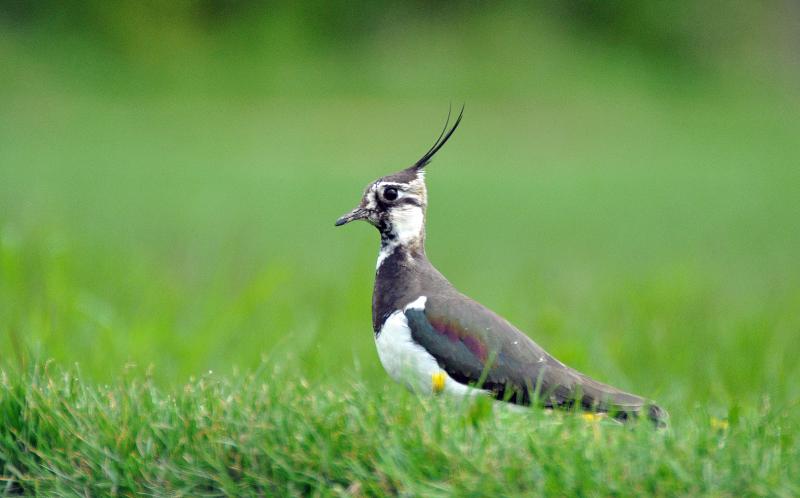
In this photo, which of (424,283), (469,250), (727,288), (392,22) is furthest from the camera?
(392,22)

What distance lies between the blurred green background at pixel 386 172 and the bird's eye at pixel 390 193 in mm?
694

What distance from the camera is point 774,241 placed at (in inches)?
452

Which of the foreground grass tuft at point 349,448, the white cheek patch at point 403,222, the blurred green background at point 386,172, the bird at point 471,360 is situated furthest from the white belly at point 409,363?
the white cheek patch at point 403,222

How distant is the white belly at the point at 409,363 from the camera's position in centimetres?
418

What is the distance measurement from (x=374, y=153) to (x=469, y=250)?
17.0 feet

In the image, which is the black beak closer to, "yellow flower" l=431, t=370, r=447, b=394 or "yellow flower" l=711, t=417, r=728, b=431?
"yellow flower" l=431, t=370, r=447, b=394

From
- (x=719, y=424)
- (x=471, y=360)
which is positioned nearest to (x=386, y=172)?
(x=471, y=360)

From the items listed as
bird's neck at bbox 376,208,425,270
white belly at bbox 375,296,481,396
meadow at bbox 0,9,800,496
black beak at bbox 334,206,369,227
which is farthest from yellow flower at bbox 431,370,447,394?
black beak at bbox 334,206,369,227

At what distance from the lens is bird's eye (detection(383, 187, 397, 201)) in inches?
186

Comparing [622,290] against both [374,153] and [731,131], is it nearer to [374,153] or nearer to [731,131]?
[374,153]

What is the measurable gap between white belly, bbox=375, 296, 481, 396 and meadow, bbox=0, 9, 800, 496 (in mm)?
83

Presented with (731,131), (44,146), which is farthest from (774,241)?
(44,146)

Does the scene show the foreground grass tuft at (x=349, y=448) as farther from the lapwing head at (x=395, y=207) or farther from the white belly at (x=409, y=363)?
the lapwing head at (x=395, y=207)

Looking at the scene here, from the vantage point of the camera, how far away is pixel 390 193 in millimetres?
4734
